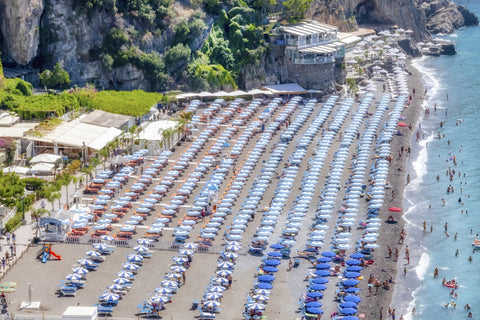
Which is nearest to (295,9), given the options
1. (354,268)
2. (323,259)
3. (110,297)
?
(323,259)

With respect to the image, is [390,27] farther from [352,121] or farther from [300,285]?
[300,285]

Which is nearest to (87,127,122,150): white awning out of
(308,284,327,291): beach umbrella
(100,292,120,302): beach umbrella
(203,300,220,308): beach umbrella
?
(100,292,120,302): beach umbrella

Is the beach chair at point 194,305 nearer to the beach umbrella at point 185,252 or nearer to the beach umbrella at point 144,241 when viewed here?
the beach umbrella at point 185,252

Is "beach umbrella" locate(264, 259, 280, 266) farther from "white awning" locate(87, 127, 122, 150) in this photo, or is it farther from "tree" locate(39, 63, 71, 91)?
"tree" locate(39, 63, 71, 91)

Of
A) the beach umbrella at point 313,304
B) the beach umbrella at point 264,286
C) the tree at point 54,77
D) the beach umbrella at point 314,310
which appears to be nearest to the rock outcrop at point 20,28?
the tree at point 54,77

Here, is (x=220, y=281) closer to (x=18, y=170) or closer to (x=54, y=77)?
(x=18, y=170)

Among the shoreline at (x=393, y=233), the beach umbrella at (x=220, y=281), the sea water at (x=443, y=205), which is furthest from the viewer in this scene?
the sea water at (x=443, y=205)

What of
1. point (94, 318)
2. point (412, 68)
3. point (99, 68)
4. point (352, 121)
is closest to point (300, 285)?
point (94, 318)
